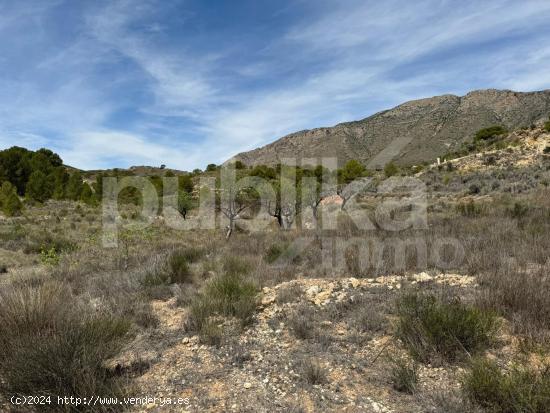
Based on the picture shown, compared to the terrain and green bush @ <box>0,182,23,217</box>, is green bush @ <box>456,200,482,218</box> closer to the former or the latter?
the terrain

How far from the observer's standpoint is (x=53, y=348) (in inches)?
121

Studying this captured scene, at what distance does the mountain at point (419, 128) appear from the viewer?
182 ft

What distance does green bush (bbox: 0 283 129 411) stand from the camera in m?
2.96

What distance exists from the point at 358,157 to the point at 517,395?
64.3 meters

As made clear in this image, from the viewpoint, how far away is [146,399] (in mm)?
3174

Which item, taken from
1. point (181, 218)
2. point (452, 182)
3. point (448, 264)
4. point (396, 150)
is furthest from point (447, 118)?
point (448, 264)

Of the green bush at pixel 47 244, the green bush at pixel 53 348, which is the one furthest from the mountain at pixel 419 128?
the green bush at pixel 53 348

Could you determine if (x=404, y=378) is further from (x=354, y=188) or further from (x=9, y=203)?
(x=354, y=188)

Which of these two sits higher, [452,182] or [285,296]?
[452,182]

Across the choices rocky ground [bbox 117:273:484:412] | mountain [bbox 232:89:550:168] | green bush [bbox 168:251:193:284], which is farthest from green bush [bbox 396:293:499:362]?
mountain [bbox 232:89:550:168]

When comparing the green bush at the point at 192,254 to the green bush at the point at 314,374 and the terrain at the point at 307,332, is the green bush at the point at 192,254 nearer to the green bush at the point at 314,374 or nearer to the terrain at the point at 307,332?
the terrain at the point at 307,332

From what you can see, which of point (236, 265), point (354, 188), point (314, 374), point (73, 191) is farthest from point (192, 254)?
point (73, 191)

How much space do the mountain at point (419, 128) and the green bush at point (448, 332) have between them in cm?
4727

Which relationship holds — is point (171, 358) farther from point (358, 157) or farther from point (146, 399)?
point (358, 157)
